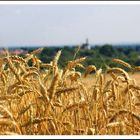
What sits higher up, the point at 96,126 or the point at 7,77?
the point at 7,77

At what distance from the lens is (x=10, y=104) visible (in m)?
2.78

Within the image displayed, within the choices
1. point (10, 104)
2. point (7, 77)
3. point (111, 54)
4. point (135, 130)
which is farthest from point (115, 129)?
Result: point (111, 54)

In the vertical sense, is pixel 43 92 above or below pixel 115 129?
above

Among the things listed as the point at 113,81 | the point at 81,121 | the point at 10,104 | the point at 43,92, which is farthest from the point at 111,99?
the point at 43,92

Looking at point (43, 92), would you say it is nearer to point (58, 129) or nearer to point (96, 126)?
point (58, 129)

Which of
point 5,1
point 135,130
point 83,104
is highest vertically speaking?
point 5,1

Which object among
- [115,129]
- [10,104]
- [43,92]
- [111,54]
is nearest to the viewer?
[43,92]

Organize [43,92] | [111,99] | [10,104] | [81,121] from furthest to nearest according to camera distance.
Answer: [111,99], [10,104], [81,121], [43,92]

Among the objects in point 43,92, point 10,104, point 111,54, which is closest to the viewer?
point 43,92

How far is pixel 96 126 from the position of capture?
100 inches

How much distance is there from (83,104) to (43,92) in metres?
0.39

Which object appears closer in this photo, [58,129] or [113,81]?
[58,129]

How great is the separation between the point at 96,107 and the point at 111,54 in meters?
20.7

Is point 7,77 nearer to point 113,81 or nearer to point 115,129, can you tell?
point 113,81
